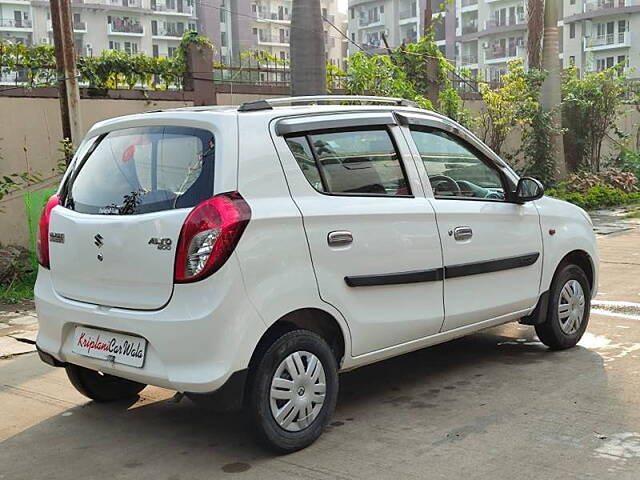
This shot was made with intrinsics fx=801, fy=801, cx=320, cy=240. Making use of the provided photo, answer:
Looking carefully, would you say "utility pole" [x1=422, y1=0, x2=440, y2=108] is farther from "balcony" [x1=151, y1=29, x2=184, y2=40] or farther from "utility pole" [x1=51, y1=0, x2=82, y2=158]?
"balcony" [x1=151, y1=29, x2=184, y2=40]

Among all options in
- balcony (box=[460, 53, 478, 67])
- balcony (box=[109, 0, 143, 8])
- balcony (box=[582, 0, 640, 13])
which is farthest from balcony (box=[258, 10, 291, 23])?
balcony (box=[582, 0, 640, 13])

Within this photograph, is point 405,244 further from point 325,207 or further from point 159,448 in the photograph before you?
point 159,448

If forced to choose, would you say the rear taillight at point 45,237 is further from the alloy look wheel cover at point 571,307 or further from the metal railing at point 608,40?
the metal railing at point 608,40

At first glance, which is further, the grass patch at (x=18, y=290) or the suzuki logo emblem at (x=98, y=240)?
the grass patch at (x=18, y=290)

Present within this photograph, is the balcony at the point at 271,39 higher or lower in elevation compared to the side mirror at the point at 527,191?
higher

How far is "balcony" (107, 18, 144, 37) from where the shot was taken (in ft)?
222

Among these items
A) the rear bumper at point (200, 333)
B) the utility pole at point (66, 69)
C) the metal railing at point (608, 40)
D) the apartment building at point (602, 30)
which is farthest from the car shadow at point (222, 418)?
A: the metal railing at point (608, 40)

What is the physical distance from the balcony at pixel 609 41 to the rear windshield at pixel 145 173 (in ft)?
205

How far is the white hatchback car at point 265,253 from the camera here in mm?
3834

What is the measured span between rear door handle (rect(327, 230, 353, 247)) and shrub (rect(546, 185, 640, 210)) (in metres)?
13.2

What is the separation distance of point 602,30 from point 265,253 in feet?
220

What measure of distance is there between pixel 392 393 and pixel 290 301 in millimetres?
1383

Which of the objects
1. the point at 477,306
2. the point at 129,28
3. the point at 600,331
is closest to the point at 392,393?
the point at 477,306

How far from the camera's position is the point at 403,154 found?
15.8 feet
